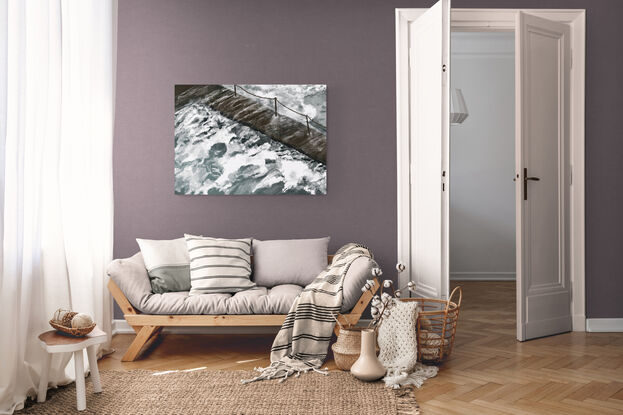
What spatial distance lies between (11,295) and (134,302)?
3.28ft

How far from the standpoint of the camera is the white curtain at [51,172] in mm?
2646

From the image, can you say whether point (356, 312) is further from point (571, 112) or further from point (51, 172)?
point (571, 112)

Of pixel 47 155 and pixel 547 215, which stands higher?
pixel 47 155

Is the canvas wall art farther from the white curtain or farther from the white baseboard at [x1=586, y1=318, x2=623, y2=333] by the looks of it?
the white baseboard at [x1=586, y1=318, x2=623, y2=333]

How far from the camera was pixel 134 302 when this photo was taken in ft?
11.8

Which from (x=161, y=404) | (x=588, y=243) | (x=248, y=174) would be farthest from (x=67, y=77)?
(x=588, y=243)

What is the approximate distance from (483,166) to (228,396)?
531 centimetres

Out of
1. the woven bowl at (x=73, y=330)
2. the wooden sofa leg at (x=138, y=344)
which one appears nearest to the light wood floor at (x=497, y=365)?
the wooden sofa leg at (x=138, y=344)

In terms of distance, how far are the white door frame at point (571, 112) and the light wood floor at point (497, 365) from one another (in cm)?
57

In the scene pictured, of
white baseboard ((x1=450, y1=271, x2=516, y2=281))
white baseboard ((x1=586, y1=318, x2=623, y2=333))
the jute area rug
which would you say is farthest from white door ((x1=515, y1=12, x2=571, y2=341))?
white baseboard ((x1=450, y1=271, x2=516, y2=281))

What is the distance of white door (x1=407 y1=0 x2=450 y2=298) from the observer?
3.88 meters

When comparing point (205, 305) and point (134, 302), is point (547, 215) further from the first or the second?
point (134, 302)

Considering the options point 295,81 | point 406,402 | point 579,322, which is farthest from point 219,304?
point 579,322

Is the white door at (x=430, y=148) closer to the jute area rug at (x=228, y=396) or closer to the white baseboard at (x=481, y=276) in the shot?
the jute area rug at (x=228, y=396)
